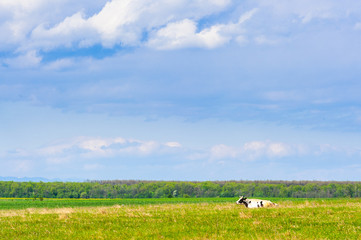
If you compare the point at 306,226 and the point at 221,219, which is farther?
the point at 221,219

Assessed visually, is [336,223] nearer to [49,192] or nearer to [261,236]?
[261,236]

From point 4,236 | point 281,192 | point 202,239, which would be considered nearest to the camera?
point 202,239

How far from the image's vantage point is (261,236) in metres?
18.2

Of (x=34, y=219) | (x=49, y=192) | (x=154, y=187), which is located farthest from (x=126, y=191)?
(x=34, y=219)

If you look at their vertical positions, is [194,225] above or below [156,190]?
below

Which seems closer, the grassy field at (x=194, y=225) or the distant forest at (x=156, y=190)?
the grassy field at (x=194, y=225)

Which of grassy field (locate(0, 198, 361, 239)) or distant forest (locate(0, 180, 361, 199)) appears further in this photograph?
distant forest (locate(0, 180, 361, 199))

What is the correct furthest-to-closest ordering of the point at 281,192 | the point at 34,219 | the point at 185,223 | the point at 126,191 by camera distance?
the point at 126,191 → the point at 281,192 → the point at 34,219 → the point at 185,223

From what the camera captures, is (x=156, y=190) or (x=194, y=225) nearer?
(x=194, y=225)

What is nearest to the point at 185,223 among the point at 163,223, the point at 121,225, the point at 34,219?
the point at 163,223

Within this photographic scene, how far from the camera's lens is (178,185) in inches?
6476

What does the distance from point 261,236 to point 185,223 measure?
495 cm

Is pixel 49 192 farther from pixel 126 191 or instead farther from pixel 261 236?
pixel 261 236

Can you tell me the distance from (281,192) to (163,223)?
131 meters
